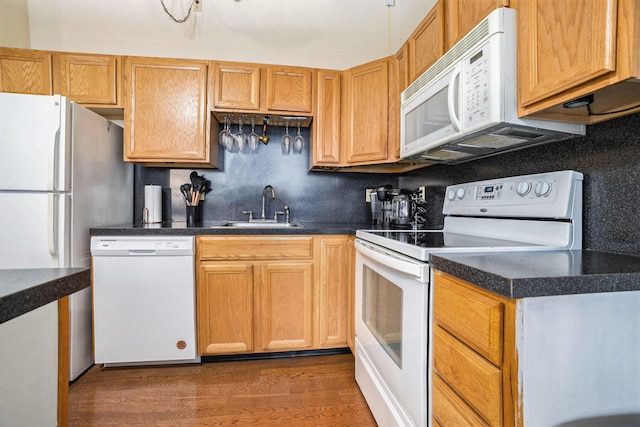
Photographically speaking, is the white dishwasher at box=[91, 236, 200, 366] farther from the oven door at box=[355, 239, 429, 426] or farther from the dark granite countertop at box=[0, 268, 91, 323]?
the dark granite countertop at box=[0, 268, 91, 323]

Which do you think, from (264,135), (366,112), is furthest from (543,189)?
(264,135)

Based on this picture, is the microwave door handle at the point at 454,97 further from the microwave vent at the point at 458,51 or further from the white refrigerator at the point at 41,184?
the white refrigerator at the point at 41,184

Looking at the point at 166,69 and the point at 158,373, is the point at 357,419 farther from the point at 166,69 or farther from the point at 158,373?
the point at 166,69

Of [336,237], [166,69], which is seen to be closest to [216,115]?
[166,69]

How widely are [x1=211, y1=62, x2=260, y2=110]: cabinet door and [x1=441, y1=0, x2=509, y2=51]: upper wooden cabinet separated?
128 cm

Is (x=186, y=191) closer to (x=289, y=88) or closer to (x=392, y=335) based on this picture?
(x=289, y=88)

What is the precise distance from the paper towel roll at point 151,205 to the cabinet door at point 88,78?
643 mm

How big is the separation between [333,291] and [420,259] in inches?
44.8

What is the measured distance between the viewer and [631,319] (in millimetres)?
750

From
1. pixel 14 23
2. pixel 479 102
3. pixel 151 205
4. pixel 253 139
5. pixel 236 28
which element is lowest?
pixel 151 205

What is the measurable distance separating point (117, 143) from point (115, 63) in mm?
537

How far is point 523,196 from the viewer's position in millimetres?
1280

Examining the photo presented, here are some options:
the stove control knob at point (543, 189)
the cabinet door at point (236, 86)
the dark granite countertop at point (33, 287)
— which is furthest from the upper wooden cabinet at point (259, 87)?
the dark granite countertop at point (33, 287)

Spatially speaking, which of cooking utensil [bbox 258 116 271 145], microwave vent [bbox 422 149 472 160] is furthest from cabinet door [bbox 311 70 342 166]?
microwave vent [bbox 422 149 472 160]
